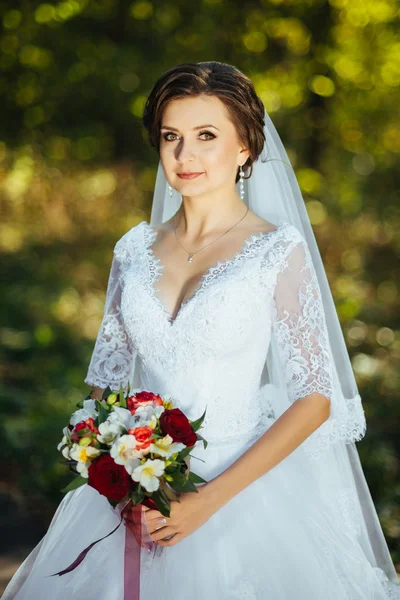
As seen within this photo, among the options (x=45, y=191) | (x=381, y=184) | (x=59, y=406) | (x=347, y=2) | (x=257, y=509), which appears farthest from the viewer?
(x=45, y=191)

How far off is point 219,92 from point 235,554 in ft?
5.34

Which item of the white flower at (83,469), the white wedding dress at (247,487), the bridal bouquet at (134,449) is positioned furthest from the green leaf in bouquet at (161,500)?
the white wedding dress at (247,487)

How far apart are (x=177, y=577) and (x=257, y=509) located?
377 millimetres

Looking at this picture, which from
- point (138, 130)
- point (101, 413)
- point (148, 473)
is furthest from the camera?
point (138, 130)

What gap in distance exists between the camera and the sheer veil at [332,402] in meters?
2.87

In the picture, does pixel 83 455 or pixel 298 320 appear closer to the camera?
pixel 83 455

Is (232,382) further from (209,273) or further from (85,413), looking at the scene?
(85,413)

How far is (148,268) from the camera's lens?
119 inches

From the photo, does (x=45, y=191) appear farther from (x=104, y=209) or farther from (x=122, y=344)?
(x=122, y=344)

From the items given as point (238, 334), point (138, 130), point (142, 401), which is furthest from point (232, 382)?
point (138, 130)

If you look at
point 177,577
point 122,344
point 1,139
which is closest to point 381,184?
point 1,139

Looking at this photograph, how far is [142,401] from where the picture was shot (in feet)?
7.36

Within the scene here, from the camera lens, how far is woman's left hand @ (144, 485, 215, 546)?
2.30m

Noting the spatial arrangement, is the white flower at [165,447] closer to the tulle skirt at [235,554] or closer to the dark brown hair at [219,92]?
the tulle skirt at [235,554]
